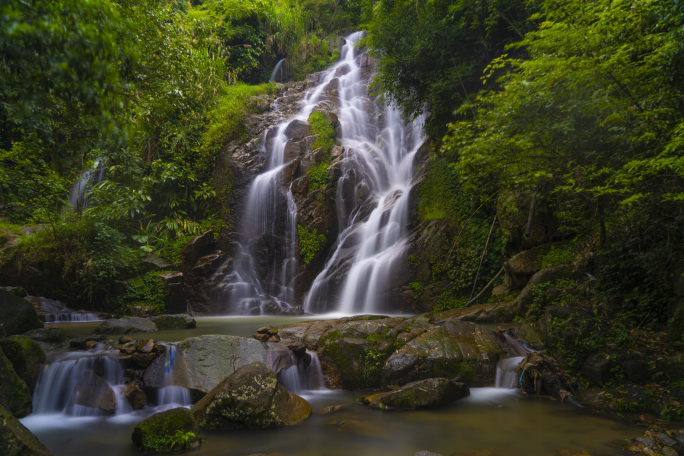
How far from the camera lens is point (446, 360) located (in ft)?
21.0

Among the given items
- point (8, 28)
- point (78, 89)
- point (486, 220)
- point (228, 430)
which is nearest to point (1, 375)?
point (228, 430)

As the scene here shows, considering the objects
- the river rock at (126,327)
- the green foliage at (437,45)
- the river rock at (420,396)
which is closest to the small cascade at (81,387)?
the river rock at (126,327)

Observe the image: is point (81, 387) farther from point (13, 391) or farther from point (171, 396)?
point (171, 396)

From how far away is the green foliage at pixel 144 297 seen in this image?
1233 centimetres

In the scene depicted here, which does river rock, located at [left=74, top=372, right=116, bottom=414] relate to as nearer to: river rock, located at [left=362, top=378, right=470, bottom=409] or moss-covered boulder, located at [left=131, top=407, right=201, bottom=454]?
moss-covered boulder, located at [left=131, top=407, right=201, bottom=454]

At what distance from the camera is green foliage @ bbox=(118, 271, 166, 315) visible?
12.3 meters

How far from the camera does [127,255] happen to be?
509 inches

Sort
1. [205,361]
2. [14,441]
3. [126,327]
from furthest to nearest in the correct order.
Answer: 1. [126,327]
2. [205,361]
3. [14,441]

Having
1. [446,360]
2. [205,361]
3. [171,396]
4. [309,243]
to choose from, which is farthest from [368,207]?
[171,396]

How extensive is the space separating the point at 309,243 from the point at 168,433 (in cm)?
1078

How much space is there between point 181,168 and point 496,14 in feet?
43.8

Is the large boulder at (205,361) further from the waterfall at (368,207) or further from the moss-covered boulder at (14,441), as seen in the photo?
the waterfall at (368,207)

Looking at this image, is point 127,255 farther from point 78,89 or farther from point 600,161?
point 600,161

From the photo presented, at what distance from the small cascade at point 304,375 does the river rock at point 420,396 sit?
1.19 m
